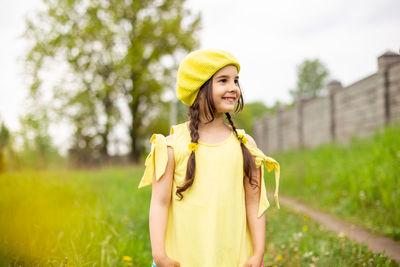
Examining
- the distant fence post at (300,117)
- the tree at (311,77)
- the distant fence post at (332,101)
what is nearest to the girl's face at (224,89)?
the distant fence post at (332,101)

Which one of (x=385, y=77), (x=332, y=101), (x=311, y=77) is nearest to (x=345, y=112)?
(x=332, y=101)

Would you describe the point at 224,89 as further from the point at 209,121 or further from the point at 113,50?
the point at 113,50

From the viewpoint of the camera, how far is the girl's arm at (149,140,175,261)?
189 cm

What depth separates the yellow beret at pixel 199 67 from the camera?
1.96m

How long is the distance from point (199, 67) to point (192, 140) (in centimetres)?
41

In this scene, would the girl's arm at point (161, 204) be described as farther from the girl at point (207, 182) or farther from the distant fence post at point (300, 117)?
the distant fence post at point (300, 117)

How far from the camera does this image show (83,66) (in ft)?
64.4

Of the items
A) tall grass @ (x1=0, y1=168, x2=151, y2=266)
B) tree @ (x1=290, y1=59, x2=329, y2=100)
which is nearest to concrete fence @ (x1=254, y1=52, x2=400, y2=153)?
tall grass @ (x1=0, y1=168, x2=151, y2=266)

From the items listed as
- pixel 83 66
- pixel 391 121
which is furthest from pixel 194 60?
pixel 83 66

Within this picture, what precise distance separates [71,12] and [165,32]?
210 inches

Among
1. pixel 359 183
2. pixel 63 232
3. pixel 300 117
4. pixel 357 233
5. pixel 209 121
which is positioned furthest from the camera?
pixel 300 117

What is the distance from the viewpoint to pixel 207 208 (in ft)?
6.23

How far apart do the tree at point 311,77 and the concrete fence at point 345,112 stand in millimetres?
36384

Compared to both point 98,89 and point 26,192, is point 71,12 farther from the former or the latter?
point 26,192
